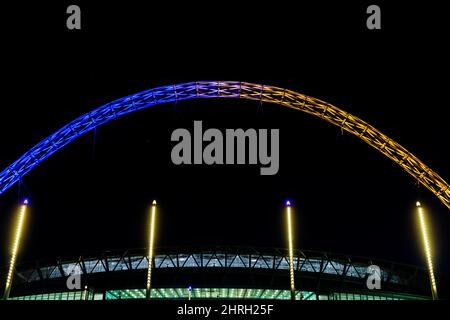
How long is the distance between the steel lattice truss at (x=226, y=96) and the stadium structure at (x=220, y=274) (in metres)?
31.0

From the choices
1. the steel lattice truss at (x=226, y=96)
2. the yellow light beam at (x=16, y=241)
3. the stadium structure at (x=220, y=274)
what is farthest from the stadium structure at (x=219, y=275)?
the yellow light beam at (x=16, y=241)

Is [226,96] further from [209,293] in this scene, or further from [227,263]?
[209,293]

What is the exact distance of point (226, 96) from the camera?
2998cm

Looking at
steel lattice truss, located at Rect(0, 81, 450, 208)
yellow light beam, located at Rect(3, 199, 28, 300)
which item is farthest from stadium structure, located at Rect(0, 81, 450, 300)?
yellow light beam, located at Rect(3, 199, 28, 300)

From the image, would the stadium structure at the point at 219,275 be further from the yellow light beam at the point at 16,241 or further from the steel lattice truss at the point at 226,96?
the yellow light beam at the point at 16,241

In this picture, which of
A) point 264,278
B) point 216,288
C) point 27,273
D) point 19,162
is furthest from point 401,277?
point 19,162

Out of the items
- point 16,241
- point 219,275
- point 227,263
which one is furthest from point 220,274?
point 16,241

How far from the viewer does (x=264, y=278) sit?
199 feet

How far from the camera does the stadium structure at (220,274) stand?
58750 mm

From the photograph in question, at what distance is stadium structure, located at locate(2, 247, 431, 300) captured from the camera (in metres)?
58.8

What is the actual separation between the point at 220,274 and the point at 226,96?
3433 centimetres
